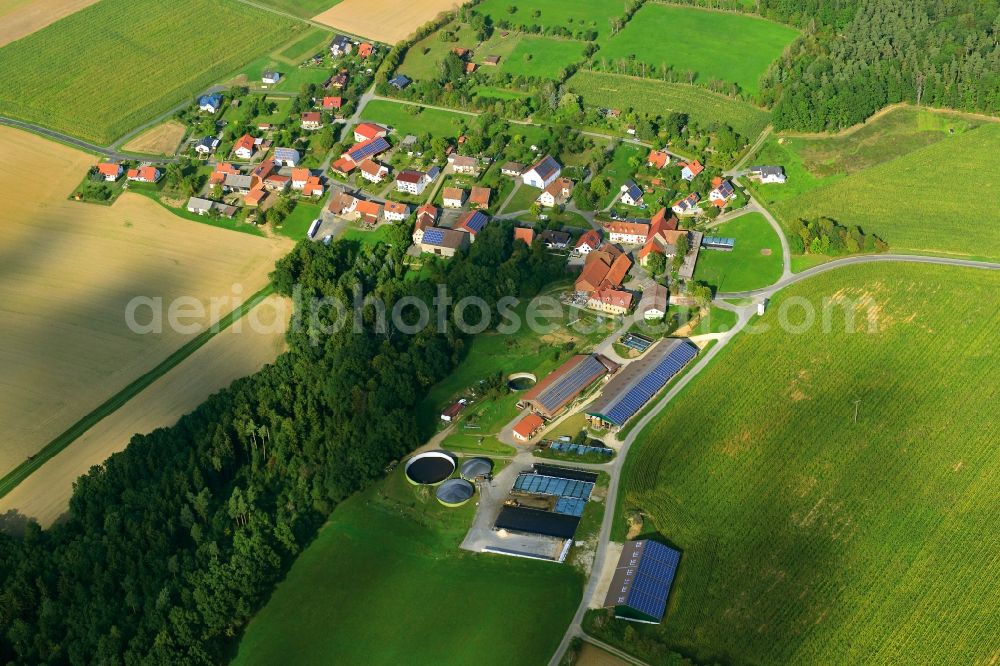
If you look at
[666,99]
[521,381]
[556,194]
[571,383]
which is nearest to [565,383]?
Result: [571,383]

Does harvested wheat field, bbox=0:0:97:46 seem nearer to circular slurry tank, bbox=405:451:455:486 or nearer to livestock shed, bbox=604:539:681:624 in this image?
circular slurry tank, bbox=405:451:455:486

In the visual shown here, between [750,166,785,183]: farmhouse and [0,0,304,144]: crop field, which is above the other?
[0,0,304,144]: crop field

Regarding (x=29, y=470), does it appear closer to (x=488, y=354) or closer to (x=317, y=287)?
(x=317, y=287)

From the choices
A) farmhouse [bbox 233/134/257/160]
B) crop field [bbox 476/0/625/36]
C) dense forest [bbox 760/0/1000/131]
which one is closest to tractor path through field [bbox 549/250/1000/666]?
dense forest [bbox 760/0/1000/131]

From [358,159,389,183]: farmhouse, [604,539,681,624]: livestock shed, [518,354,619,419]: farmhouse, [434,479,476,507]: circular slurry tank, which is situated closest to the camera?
[604,539,681,624]: livestock shed

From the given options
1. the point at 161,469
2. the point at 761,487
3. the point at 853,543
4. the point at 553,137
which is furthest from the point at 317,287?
the point at 853,543

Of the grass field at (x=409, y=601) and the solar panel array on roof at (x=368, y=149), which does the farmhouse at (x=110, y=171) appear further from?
the grass field at (x=409, y=601)

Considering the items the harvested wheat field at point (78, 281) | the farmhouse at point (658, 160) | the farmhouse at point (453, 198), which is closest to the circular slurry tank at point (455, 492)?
the harvested wheat field at point (78, 281)

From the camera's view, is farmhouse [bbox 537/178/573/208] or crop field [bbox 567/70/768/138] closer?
farmhouse [bbox 537/178/573/208]
